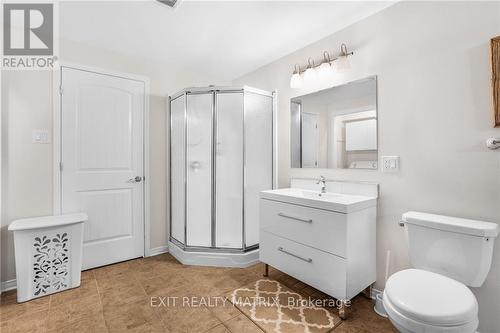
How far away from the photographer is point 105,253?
98.5 inches

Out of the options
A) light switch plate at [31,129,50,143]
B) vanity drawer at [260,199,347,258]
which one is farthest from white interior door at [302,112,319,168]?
light switch plate at [31,129,50,143]

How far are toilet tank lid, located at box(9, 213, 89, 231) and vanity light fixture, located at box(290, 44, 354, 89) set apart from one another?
7.92 ft

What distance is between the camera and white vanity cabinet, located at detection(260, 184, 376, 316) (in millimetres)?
1632

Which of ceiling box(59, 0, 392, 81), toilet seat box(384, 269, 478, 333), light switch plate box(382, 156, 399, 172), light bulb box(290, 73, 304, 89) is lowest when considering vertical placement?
toilet seat box(384, 269, 478, 333)

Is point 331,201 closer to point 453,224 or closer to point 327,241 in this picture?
point 327,241

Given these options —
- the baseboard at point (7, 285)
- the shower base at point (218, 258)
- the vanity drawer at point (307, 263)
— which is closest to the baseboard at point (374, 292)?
the vanity drawer at point (307, 263)

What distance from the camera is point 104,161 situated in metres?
2.49

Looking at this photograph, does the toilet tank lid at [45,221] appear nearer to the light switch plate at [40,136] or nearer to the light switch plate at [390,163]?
the light switch plate at [40,136]

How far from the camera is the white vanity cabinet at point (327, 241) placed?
1632mm

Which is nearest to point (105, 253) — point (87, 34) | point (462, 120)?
point (87, 34)

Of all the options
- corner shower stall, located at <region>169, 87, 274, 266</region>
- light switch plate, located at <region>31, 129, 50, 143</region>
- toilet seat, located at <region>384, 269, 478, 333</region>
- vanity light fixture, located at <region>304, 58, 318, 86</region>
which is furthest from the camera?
corner shower stall, located at <region>169, 87, 274, 266</region>

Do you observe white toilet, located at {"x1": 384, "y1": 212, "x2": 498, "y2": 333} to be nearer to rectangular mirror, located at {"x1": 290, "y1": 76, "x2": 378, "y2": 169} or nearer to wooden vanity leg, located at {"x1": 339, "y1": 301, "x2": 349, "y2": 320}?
wooden vanity leg, located at {"x1": 339, "y1": 301, "x2": 349, "y2": 320}

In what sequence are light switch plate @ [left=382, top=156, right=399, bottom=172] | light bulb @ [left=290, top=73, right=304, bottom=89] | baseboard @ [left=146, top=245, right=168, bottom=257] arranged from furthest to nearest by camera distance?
baseboard @ [left=146, top=245, right=168, bottom=257] < light bulb @ [left=290, top=73, right=304, bottom=89] < light switch plate @ [left=382, top=156, right=399, bottom=172]

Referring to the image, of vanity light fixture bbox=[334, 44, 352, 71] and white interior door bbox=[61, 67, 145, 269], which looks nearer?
vanity light fixture bbox=[334, 44, 352, 71]
